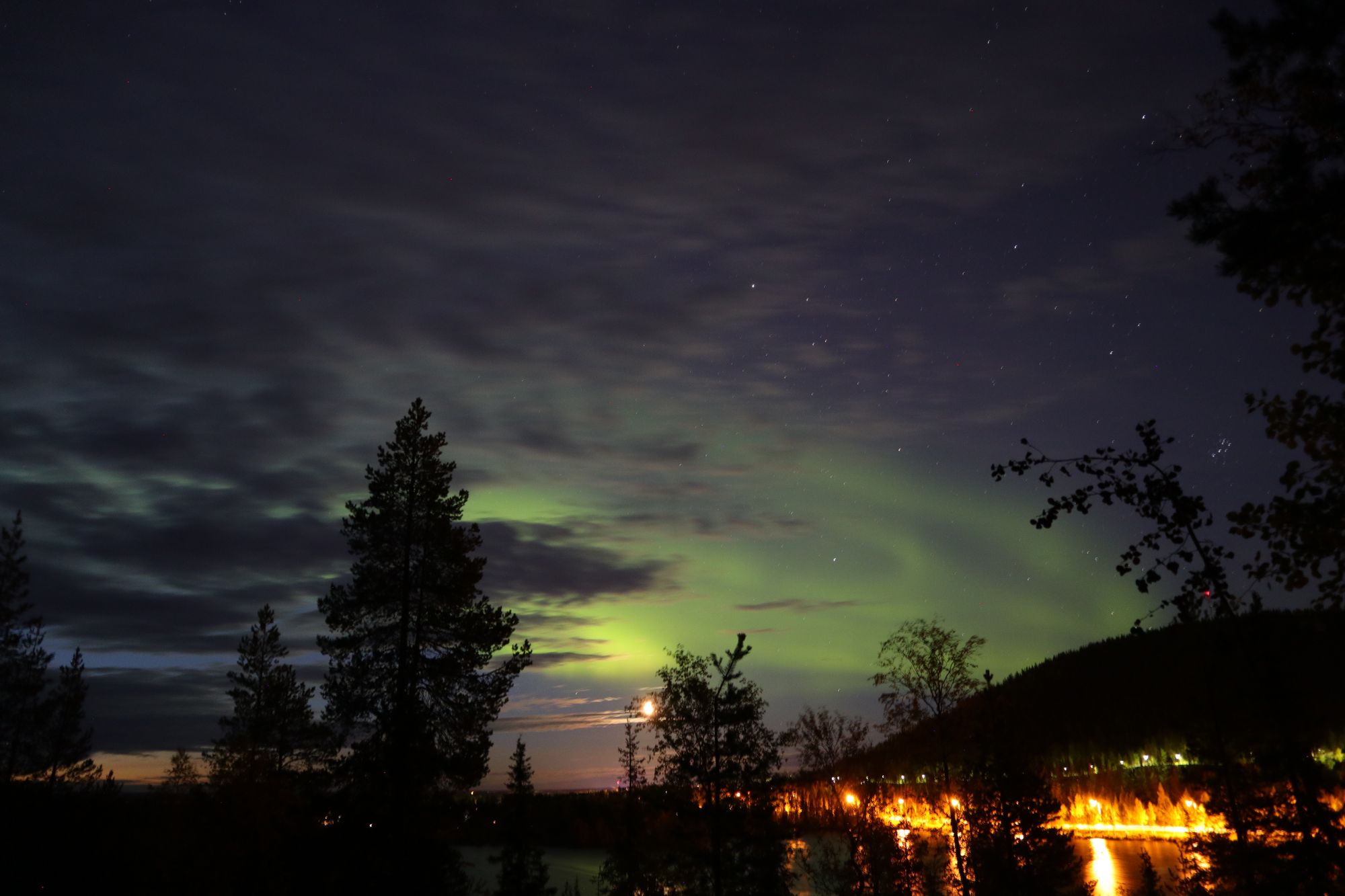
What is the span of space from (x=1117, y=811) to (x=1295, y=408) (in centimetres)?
14630

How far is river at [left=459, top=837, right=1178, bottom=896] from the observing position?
74375 mm

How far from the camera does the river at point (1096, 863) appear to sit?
74375mm

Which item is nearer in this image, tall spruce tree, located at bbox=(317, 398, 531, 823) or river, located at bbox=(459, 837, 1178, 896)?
tall spruce tree, located at bbox=(317, 398, 531, 823)

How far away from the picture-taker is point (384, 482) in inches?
1276

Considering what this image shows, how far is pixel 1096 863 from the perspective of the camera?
8931 cm

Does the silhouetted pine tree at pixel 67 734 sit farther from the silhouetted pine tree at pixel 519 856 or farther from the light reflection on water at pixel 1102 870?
the light reflection on water at pixel 1102 870

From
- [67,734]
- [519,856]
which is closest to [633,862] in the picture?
[519,856]

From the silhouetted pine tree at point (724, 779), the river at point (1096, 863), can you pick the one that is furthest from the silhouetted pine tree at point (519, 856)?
the silhouetted pine tree at point (724, 779)

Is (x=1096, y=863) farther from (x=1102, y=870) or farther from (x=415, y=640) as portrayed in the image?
(x=415, y=640)

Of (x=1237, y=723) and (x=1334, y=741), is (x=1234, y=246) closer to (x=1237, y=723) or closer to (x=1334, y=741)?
(x=1237, y=723)

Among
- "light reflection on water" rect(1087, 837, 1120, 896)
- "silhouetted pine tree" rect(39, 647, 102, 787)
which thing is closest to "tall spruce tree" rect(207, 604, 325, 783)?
"silhouetted pine tree" rect(39, 647, 102, 787)

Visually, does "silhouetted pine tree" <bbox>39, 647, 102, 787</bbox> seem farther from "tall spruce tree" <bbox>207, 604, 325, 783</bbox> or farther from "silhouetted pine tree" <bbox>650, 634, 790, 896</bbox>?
"silhouetted pine tree" <bbox>650, 634, 790, 896</bbox>

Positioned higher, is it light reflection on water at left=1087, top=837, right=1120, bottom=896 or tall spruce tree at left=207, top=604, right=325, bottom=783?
tall spruce tree at left=207, top=604, right=325, bottom=783

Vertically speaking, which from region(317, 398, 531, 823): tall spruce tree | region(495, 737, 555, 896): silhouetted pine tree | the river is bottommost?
the river
